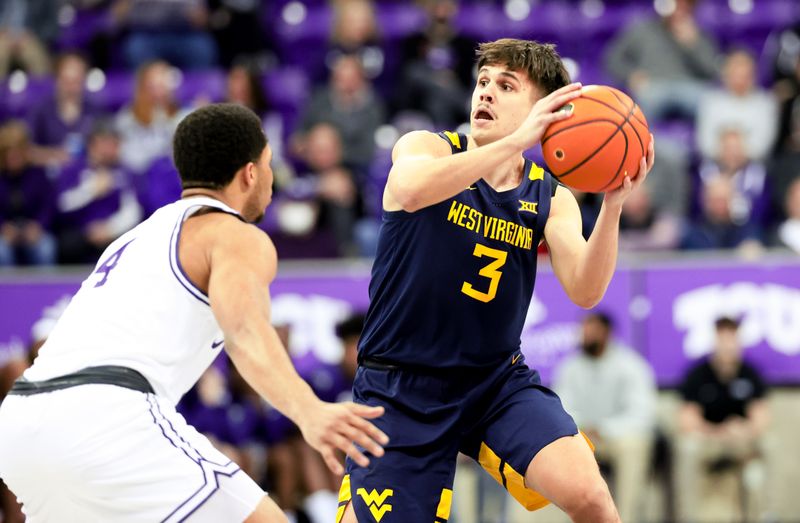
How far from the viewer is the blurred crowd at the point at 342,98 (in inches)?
448

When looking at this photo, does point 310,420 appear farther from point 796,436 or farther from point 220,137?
point 796,436

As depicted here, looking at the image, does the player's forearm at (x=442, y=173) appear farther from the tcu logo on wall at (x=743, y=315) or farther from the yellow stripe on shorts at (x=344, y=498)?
the tcu logo on wall at (x=743, y=315)

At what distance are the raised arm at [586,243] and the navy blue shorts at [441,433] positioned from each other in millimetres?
472

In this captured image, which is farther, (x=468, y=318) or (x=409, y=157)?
(x=468, y=318)

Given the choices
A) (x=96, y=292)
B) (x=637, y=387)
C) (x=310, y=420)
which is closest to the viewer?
(x=310, y=420)

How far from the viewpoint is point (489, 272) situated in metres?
5.22

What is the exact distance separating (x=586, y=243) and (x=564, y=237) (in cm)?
10

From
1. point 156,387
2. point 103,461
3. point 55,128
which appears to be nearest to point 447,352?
point 156,387

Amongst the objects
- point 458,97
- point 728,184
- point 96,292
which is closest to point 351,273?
point 458,97

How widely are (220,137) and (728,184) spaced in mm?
7833

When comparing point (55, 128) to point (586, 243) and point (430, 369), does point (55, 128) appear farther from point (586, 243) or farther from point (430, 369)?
point (586, 243)

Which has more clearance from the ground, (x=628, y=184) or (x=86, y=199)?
(x=628, y=184)

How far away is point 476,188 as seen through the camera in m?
5.27

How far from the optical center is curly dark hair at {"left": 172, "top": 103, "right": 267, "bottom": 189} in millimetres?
4703
